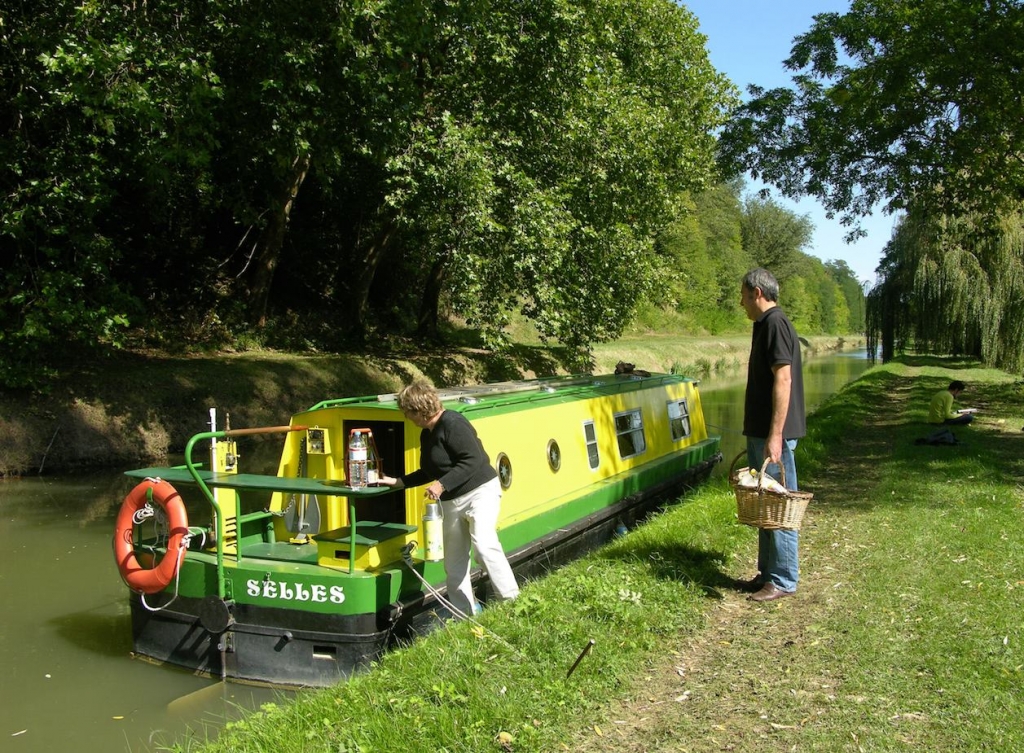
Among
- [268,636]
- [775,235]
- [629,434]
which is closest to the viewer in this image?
[268,636]

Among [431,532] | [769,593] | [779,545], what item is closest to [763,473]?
[779,545]

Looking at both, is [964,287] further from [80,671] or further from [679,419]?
[80,671]

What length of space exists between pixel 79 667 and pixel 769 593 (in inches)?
208

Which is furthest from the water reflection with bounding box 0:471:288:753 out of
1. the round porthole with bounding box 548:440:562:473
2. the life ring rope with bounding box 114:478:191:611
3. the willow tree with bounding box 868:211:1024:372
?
the willow tree with bounding box 868:211:1024:372

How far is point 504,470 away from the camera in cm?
840

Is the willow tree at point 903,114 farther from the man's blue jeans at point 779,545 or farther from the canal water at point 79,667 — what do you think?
the canal water at point 79,667

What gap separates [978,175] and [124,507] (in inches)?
517

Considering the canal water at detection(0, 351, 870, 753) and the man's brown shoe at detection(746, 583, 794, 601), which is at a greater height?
the man's brown shoe at detection(746, 583, 794, 601)

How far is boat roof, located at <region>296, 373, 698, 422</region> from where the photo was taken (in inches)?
314

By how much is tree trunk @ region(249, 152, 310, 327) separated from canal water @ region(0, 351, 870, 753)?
1028cm

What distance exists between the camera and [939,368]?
32312 mm

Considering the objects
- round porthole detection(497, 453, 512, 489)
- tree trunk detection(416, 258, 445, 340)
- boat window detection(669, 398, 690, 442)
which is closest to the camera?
round porthole detection(497, 453, 512, 489)

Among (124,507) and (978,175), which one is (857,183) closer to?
(978,175)

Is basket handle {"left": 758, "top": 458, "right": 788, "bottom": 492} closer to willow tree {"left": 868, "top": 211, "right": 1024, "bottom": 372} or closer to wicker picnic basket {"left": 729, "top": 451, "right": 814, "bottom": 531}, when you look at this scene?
wicker picnic basket {"left": 729, "top": 451, "right": 814, "bottom": 531}
